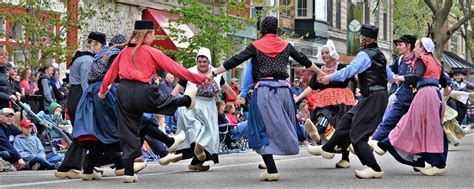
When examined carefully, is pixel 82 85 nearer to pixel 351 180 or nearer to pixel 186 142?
pixel 186 142

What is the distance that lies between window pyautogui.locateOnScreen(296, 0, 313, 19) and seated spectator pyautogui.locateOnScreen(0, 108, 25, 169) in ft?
120

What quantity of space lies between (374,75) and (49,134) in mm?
6671

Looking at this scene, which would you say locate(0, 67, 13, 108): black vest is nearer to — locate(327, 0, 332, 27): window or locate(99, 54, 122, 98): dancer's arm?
locate(99, 54, 122, 98): dancer's arm

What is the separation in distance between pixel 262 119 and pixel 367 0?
169ft

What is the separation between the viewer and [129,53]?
1352 centimetres

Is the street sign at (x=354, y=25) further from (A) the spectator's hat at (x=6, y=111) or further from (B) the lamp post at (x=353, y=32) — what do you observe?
(A) the spectator's hat at (x=6, y=111)

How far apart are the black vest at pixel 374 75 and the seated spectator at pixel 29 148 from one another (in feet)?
17.1

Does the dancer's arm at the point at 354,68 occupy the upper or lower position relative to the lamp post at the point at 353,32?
lower

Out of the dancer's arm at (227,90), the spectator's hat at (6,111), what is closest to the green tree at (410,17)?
the spectator's hat at (6,111)

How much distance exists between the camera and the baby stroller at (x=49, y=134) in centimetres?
1819

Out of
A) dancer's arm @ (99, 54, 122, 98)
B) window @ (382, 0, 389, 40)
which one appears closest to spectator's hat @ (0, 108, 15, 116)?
dancer's arm @ (99, 54, 122, 98)

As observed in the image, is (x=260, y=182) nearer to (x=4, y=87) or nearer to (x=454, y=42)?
(x=4, y=87)

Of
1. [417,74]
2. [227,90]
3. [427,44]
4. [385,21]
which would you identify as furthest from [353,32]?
[417,74]

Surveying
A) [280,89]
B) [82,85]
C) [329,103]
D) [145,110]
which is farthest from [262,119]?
[329,103]
